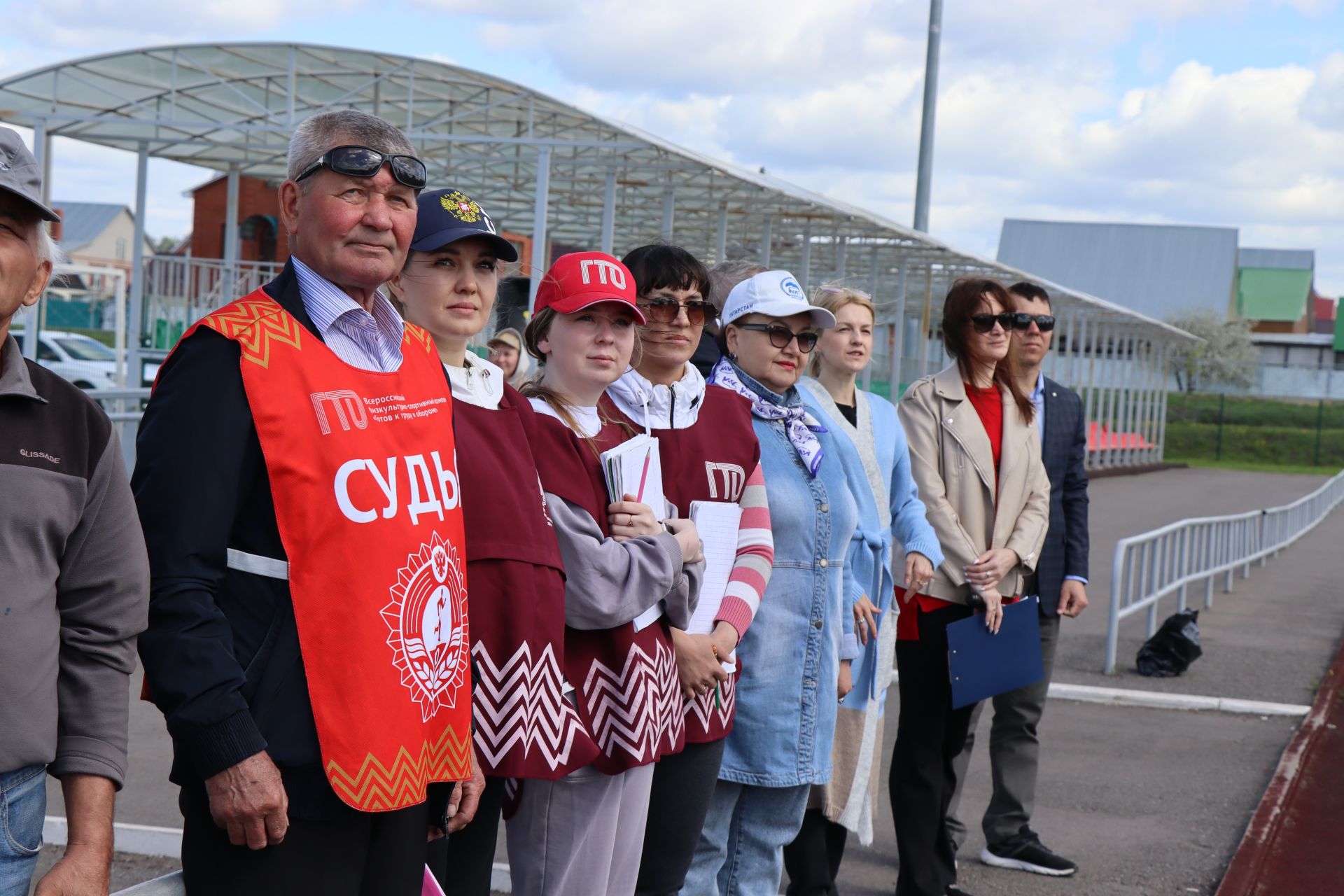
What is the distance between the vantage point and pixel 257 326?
2.14 metres

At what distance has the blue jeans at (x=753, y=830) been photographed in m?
3.71

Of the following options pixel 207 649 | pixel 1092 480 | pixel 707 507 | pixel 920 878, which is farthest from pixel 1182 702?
pixel 1092 480

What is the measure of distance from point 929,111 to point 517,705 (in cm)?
1538

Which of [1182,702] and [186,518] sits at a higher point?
[186,518]

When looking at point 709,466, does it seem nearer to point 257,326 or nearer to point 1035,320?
point 257,326

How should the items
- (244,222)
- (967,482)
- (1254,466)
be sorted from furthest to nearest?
(1254,466)
(244,222)
(967,482)

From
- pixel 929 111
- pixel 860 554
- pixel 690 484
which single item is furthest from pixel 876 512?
pixel 929 111

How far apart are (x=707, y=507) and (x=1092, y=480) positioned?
92.4 ft

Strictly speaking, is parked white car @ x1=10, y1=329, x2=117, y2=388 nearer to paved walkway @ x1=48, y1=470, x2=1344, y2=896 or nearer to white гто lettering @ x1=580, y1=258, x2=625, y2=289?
paved walkway @ x1=48, y1=470, x2=1344, y2=896

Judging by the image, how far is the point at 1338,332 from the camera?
64.1 meters

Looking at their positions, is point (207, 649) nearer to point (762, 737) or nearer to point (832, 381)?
point (762, 737)

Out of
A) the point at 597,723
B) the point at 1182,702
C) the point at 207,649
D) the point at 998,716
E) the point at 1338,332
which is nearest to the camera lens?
the point at 207,649

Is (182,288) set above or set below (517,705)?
above

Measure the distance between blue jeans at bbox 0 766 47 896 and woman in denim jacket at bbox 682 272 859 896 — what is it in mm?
2068
